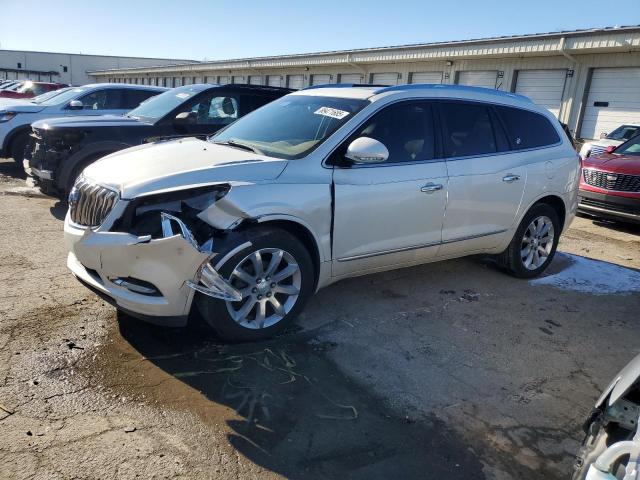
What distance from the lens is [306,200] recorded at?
3756 millimetres

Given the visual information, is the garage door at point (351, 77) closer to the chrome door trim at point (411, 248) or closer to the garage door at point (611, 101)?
the garage door at point (611, 101)

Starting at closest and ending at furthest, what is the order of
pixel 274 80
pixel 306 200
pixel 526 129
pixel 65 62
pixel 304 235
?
pixel 306 200
pixel 304 235
pixel 526 129
pixel 274 80
pixel 65 62

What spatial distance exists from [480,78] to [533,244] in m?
15.3

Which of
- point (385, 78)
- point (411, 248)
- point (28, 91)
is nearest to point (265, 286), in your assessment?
point (411, 248)

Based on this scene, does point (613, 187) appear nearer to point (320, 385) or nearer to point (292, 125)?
point (292, 125)

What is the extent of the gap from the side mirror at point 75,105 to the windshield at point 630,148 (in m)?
9.98

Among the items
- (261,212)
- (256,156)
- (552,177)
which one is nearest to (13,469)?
(261,212)

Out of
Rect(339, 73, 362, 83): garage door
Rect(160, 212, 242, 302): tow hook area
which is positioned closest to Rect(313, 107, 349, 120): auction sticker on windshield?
Rect(160, 212, 242, 302): tow hook area

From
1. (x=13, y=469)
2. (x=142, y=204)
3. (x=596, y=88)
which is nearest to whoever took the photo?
(x=13, y=469)

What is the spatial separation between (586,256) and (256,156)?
16.4 feet

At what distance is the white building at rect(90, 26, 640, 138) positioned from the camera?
15.1 m

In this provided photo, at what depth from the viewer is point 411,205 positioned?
4.34 meters

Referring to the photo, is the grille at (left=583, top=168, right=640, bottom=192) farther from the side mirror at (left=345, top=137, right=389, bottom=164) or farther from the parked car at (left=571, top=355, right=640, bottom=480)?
the parked car at (left=571, top=355, right=640, bottom=480)

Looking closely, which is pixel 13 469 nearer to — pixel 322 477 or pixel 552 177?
pixel 322 477
